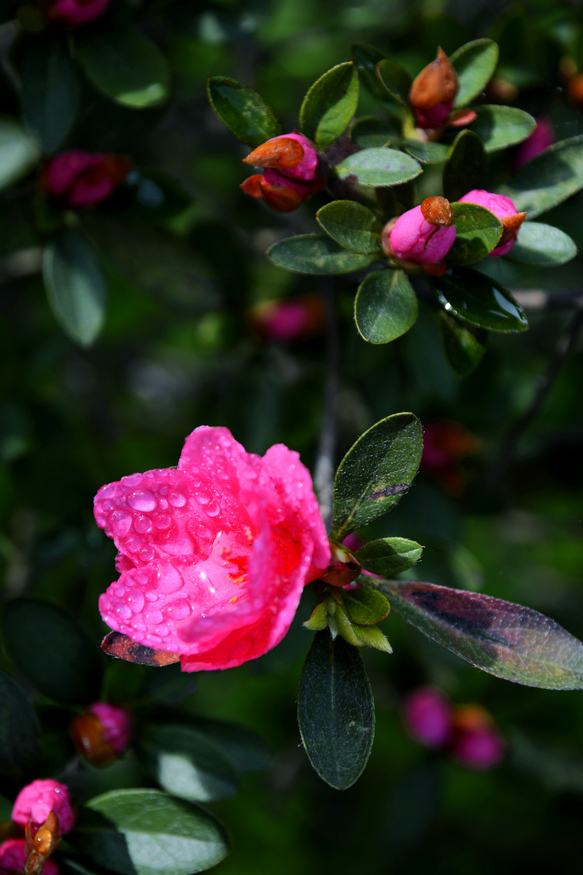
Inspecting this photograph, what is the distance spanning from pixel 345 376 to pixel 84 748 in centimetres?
90

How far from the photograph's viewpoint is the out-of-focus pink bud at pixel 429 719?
1929 mm

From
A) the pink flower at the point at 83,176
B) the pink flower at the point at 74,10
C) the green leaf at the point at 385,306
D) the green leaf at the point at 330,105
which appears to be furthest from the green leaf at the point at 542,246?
the pink flower at the point at 74,10

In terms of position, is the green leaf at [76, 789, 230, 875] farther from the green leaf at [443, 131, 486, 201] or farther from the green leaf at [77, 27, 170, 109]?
the green leaf at [77, 27, 170, 109]

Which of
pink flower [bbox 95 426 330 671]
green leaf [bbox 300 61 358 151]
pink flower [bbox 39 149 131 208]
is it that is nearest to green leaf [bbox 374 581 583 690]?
pink flower [bbox 95 426 330 671]

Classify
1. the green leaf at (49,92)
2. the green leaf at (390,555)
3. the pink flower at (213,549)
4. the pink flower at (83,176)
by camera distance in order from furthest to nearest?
the pink flower at (83,176)
the green leaf at (49,92)
the green leaf at (390,555)
the pink flower at (213,549)

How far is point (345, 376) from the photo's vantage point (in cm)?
157

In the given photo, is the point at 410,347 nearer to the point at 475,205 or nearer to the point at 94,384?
the point at 475,205

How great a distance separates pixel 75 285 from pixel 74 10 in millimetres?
481

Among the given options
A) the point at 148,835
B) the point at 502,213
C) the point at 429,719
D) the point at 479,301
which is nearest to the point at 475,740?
the point at 429,719

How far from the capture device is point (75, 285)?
4.57 ft

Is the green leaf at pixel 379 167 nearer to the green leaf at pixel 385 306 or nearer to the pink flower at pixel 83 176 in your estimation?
the green leaf at pixel 385 306

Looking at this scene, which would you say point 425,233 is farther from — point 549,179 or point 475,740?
point 475,740

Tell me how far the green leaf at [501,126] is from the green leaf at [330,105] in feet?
0.75

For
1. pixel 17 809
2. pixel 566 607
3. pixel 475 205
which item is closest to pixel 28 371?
pixel 17 809
